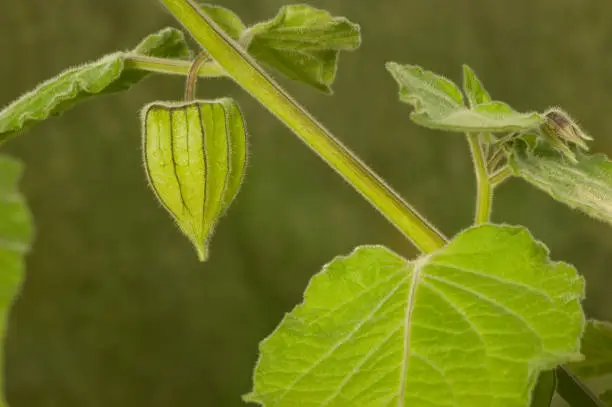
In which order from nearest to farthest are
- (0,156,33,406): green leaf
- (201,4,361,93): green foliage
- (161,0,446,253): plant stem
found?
1. (0,156,33,406): green leaf
2. (161,0,446,253): plant stem
3. (201,4,361,93): green foliage

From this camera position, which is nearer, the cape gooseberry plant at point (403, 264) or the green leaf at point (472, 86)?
the cape gooseberry plant at point (403, 264)

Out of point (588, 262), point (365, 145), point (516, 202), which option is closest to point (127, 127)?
point (365, 145)

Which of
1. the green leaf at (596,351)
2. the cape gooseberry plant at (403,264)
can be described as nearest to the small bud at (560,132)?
the cape gooseberry plant at (403,264)

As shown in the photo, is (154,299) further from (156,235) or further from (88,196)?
(88,196)

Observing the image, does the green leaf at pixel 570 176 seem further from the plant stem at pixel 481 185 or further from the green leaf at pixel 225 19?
the green leaf at pixel 225 19

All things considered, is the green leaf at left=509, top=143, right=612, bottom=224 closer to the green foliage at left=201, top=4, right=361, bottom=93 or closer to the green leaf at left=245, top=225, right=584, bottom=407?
the green leaf at left=245, top=225, right=584, bottom=407

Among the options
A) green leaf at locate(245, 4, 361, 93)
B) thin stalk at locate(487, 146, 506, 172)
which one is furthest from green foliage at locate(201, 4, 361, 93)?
thin stalk at locate(487, 146, 506, 172)

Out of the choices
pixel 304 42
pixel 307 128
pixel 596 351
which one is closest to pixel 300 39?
pixel 304 42
